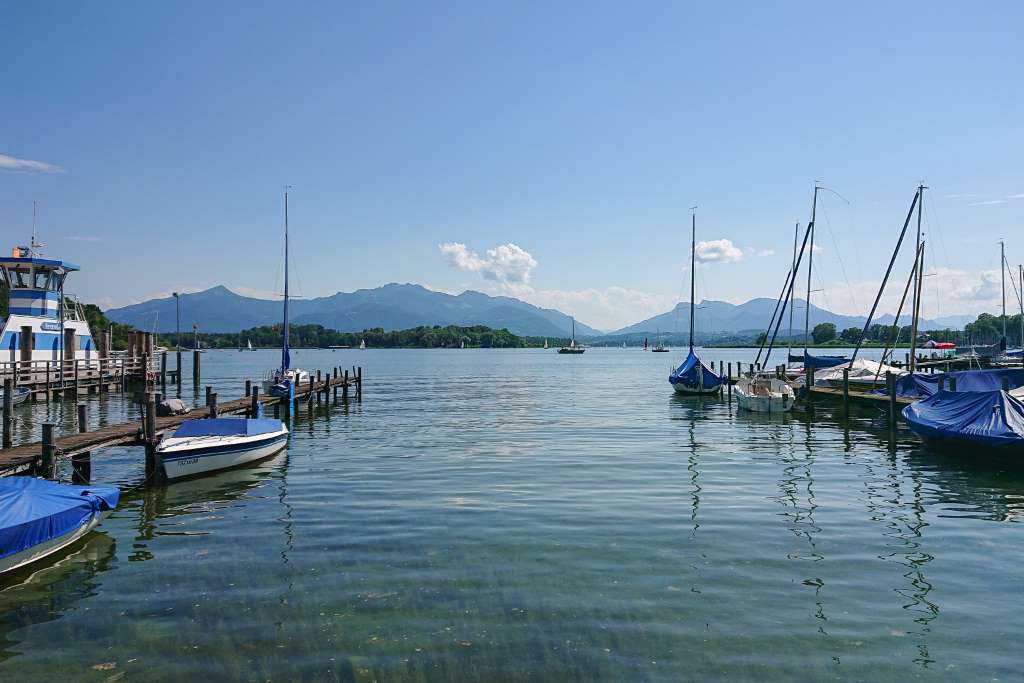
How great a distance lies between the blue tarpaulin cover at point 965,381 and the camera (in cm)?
3491

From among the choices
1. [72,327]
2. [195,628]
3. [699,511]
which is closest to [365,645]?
[195,628]

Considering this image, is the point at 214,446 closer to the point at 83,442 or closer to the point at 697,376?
the point at 83,442

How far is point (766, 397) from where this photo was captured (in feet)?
145

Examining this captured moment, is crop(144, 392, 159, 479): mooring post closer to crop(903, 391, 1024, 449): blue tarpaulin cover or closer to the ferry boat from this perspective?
crop(903, 391, 1024, 449): blue tarpaulin cover

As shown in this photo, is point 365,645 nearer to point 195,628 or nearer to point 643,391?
point 195,628

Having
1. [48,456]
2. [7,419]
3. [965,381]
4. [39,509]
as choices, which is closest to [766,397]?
[965,381]

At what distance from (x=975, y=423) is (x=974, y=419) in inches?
12.6

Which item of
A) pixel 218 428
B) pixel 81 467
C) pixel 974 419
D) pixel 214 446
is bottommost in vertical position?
pixel 81 467

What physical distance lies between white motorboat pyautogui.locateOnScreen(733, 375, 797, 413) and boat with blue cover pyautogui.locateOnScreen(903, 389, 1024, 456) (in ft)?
46.8

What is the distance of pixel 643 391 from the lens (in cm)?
6844

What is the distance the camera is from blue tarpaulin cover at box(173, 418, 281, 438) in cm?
2402

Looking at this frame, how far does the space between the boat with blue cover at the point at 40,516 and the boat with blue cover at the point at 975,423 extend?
87.6ft

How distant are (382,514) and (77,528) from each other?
6629 mm

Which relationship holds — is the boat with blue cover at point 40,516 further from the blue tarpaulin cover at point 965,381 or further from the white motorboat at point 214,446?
the blue tarpaulin cover at point 965,381
